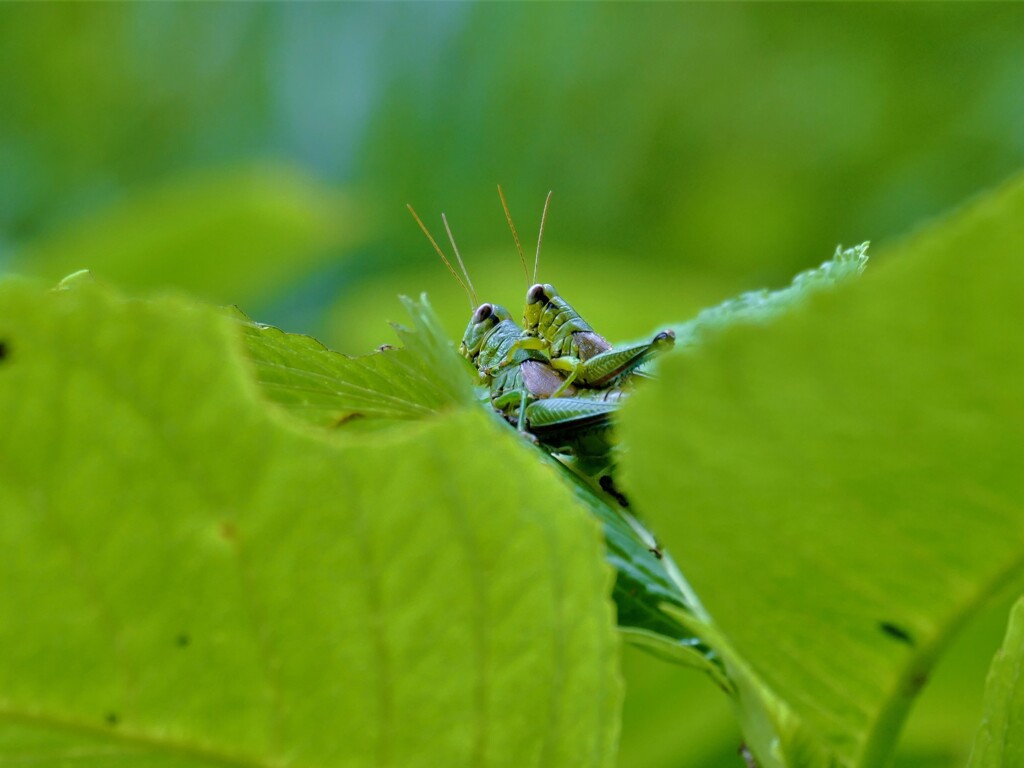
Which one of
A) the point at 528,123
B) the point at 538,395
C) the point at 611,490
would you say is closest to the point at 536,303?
the point at 538,395

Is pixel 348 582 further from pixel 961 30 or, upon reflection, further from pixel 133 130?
pixel 133 130

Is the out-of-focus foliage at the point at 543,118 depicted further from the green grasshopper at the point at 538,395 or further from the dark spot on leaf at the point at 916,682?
the dark spot on leaf at the point at 916,682

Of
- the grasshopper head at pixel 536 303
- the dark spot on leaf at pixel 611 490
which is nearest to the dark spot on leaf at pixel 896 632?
the dark spot on leaf at pixel 611 490

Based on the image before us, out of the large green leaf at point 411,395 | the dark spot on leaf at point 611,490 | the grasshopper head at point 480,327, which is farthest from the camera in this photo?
the grasshopper head at point 480,327

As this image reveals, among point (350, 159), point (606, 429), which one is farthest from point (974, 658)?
point (350, 159)

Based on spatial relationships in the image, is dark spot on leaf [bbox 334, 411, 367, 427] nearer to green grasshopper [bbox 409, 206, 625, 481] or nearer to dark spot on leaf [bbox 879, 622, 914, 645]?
green grasshopper [bbox 409, 206, 625, 481]

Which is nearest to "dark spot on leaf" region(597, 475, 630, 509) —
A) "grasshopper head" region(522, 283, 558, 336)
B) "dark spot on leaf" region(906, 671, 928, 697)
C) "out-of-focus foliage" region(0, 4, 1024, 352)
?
"dark spot on leaf" region(906, 671, 928, 697)

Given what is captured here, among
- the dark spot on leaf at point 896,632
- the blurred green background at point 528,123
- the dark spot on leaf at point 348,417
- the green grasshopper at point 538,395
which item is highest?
the blurred green background at point 528,123
